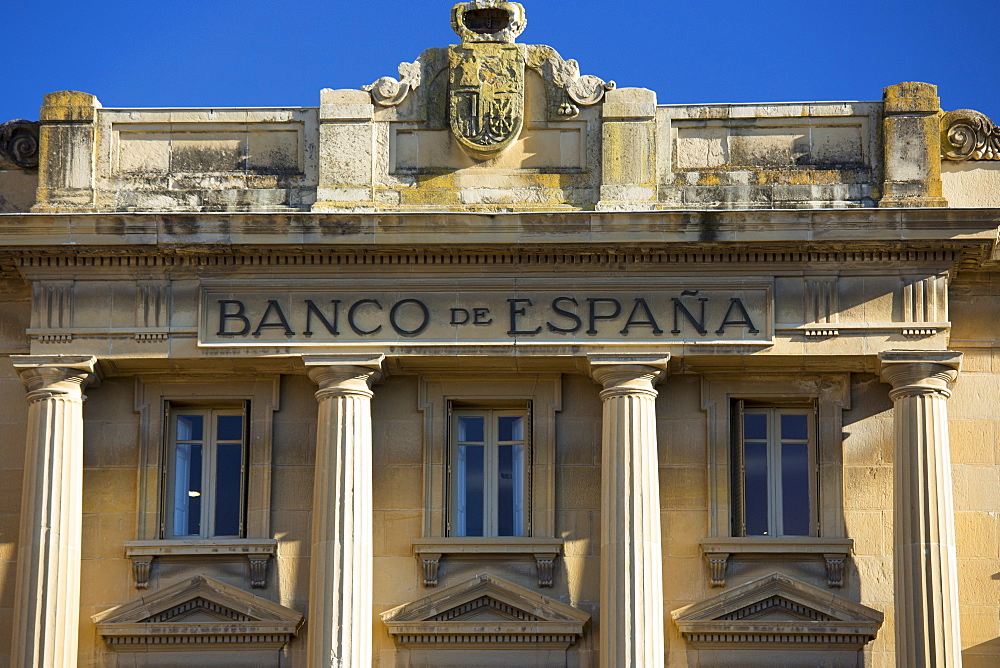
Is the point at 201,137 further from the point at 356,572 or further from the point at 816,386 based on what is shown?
the point at 816,386

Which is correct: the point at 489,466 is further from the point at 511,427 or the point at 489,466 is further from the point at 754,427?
the point at 754,427

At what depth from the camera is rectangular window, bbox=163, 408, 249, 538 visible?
35719 millimetres

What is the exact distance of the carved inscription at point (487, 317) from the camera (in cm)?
3481

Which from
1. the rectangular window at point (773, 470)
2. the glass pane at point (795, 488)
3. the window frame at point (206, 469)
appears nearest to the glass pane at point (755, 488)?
the rectangular window at point (773, 470)

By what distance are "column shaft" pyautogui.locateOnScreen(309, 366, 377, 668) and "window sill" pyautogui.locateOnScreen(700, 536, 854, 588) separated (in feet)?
17.7

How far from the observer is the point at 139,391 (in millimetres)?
35906

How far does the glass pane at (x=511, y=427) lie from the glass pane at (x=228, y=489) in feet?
13.9

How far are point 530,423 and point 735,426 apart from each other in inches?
130

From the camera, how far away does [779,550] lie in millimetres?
34688

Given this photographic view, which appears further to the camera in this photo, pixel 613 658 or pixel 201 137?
pixel 201 137

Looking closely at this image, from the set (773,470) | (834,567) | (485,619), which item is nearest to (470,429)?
(485,619)

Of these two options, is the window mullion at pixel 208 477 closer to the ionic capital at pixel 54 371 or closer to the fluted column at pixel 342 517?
the fluted column at pixel 342 517

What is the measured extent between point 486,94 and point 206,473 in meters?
7.65

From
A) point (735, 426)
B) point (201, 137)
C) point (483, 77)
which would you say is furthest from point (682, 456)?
point (201, 137)
